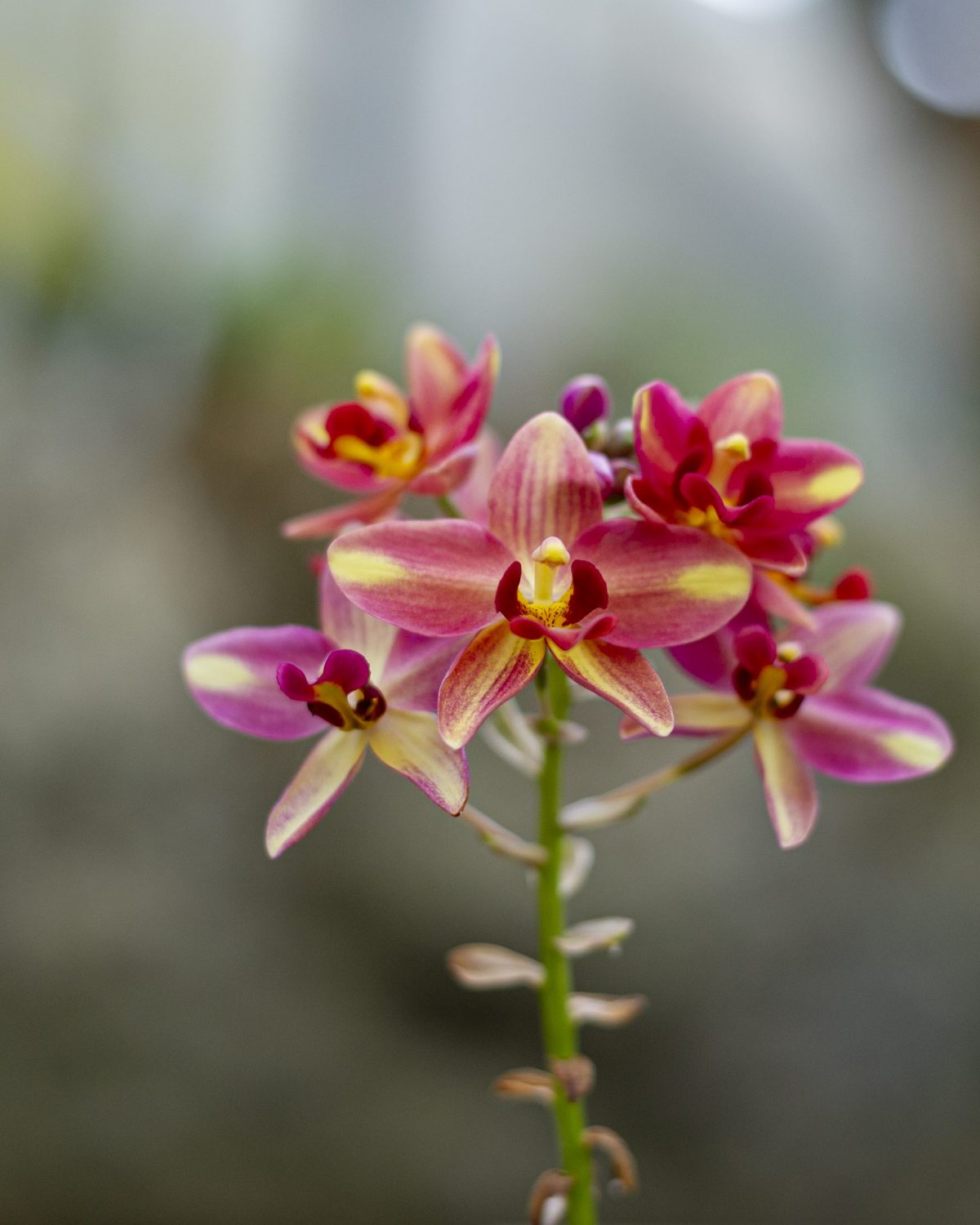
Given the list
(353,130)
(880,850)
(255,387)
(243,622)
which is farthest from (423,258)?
(880,850)

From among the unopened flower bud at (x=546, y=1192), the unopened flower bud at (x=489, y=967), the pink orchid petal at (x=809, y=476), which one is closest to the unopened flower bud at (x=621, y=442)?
the pink orchid petal at (x=809, y=476)

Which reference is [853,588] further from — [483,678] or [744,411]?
[483,678]

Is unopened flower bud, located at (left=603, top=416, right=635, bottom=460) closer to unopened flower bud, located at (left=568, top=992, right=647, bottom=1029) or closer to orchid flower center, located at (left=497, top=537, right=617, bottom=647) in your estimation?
orchid flower center, located at (left=497, top=537, right=617, bottom=647)

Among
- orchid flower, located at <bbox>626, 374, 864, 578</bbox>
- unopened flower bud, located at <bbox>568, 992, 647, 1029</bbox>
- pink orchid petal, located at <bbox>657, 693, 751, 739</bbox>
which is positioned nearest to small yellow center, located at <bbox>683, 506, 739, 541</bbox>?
orchid flower, located at <bbox>626, 374, 864, 578</bbox>

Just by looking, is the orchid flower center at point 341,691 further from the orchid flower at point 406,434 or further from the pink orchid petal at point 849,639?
the pink orchid petal at point 849,639

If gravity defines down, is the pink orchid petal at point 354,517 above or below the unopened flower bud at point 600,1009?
above

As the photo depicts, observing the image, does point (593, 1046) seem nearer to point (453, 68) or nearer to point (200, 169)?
point (200, 169)
